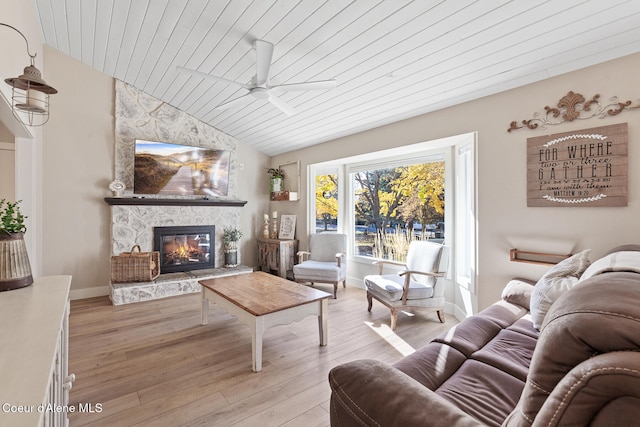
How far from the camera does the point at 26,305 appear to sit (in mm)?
1291

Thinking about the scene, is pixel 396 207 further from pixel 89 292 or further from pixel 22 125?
pixel 89 292

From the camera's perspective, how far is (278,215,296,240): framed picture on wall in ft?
18.5

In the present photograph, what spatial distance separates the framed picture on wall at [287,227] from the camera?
5625 millimetres

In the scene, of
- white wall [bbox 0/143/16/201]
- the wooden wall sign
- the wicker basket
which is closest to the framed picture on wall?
the wicker basket

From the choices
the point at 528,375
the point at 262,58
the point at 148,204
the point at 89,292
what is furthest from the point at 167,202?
the point at 528,375

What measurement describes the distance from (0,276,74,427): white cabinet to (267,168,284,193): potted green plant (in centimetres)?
429

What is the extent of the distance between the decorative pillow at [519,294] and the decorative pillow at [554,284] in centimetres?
37

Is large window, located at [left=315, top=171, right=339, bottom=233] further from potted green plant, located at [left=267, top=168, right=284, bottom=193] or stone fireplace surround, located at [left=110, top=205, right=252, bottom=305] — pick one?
stone fireplace surround, located at [left=110, top=205, right=252, bottom=305]

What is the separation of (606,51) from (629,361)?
2.66 meters

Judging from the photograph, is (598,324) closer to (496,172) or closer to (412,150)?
(496,172)

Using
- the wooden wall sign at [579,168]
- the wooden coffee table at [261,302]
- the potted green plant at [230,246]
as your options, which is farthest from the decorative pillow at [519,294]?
the potted green plant at [230,246]

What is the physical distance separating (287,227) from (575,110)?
4.41 meters

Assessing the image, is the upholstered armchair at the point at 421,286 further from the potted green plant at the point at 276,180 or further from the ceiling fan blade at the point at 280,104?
the potted green plant at the point at 276,180

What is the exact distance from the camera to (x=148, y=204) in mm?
4535
